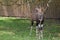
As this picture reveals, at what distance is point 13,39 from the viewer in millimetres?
7094

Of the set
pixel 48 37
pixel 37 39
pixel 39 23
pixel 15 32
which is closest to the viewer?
pixel 39 23

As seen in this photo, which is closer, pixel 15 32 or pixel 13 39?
pixel 13 39

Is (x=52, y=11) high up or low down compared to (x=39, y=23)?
down

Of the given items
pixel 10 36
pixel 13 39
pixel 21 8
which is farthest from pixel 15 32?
pixel 21 8

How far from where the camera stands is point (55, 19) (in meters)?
12.9

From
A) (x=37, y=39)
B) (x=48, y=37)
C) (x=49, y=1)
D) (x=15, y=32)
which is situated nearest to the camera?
(x=37, y=39)

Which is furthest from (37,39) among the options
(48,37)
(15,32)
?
(15,32)

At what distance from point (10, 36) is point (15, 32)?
70cm

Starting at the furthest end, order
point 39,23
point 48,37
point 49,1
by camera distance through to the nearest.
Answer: point 49,1
point 48,37
point 39,23

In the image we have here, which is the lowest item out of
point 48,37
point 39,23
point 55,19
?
point 55,19

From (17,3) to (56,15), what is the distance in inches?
87.8

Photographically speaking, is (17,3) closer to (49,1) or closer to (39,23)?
(49,1)

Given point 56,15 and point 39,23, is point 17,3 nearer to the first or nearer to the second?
point 56,15

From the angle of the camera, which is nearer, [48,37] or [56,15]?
[48,37]
